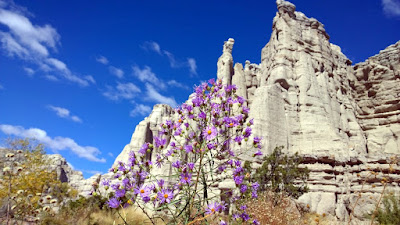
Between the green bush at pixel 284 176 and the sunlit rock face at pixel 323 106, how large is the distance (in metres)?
0.82

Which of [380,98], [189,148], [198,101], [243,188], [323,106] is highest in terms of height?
[380,98]

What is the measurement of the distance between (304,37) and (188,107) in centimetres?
3492

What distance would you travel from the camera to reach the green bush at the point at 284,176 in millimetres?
15891

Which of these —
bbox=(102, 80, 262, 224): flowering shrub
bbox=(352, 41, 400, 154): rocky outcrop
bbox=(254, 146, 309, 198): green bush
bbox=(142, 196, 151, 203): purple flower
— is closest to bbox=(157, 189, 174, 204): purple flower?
bbox=(102, 80, 262, 224): flowering shrub

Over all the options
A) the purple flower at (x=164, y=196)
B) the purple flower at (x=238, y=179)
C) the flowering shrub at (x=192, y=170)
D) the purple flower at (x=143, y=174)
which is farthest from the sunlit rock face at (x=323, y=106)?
the purple flower at (x=164, y=196)

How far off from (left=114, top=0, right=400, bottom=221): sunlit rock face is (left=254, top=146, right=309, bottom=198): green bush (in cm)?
82

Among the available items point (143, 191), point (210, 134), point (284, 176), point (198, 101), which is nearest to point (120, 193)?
point (143, 191)

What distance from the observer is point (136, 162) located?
2988 mm

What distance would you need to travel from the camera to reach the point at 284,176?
54.2 ft

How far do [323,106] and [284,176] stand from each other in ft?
49.8

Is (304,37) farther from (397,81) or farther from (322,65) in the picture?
(397,81)

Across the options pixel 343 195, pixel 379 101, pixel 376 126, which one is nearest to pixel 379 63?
pixel 379 101

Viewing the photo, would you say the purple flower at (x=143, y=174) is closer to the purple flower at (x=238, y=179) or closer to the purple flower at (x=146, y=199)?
the purple flower at (x=146, y=199)

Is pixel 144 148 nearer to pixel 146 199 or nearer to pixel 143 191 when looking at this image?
pixel 143 191
